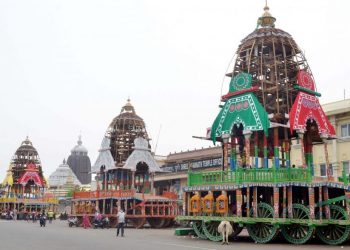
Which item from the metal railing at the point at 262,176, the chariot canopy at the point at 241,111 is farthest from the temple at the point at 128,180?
the metal railing at the point at 262,176

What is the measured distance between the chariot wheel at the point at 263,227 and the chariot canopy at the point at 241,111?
344 cm

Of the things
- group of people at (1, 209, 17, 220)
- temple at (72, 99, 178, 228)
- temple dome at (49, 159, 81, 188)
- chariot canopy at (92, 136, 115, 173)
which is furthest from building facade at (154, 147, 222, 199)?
temple dome at (49, 159, 81, 188)

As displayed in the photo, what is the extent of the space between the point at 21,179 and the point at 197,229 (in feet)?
157

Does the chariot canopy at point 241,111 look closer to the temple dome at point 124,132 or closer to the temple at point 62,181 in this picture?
the temple dome at point 124,132

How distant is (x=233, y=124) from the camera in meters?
24.0

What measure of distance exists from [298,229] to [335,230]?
150cm

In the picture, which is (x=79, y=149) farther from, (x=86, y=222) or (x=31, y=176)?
(x=86, y=222)

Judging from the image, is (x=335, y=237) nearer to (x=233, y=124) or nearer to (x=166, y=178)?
(x=233, y=124)

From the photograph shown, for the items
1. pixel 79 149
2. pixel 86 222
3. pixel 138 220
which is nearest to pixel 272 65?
pixel 138 220

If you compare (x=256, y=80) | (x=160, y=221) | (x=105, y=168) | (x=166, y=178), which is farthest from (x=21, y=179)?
(x=256, y=80)

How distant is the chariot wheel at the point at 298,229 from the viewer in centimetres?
2028

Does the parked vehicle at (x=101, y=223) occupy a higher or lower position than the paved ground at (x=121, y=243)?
lower

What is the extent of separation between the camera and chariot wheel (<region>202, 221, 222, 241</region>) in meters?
22.3

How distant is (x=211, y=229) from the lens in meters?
22.9
